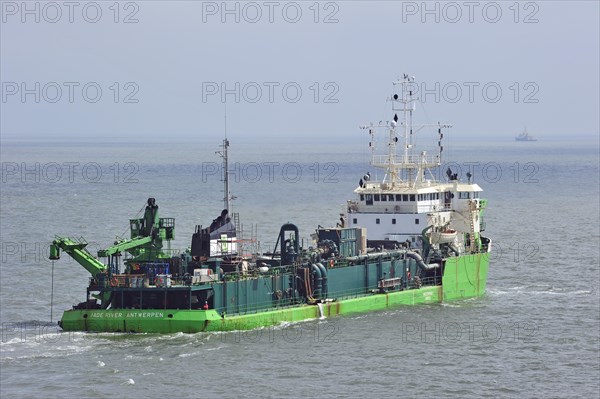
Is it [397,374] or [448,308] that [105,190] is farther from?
[397,374]

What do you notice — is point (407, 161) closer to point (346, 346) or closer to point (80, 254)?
point (346, 346)

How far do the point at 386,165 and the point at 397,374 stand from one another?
24.7 metres

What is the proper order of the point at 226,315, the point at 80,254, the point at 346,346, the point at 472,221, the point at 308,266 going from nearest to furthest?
the point at 346,346 → the point at 226,315 → the point at 80,254 → the point at 308,266 → the point at 472,221

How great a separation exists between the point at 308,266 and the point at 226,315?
21.6ft

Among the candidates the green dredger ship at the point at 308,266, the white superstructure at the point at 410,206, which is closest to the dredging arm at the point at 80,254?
the green dredger ship at the point at 308,266

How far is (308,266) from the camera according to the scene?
5772 cm

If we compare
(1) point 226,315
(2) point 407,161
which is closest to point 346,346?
(1) point 226,315

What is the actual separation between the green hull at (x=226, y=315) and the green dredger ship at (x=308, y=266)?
44 millimetres

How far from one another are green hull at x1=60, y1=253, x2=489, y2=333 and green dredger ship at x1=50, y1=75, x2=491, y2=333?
4cm

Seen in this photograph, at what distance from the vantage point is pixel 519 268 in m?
76.0

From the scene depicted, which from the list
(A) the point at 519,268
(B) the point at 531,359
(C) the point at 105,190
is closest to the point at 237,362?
(B) the point at 531,359

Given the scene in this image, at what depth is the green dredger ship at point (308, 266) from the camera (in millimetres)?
51312

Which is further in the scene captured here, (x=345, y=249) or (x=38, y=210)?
(x=38, y=210)

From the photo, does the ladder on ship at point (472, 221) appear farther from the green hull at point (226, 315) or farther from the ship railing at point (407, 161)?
the green hull at point (226, 315)
